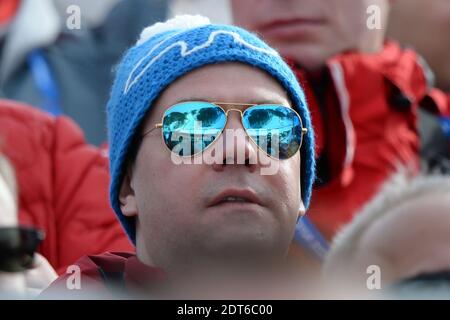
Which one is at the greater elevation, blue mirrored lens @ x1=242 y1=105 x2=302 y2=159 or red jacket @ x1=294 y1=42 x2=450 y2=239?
red jacket @ x1=294 y1=42 x2=450 y2=239

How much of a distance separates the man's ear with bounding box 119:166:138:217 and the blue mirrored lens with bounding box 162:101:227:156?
6.8 inches

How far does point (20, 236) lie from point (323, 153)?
3.65 ft

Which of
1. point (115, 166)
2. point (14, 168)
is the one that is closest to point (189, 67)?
point (115, 166)

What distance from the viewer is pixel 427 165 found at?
278 centimetres

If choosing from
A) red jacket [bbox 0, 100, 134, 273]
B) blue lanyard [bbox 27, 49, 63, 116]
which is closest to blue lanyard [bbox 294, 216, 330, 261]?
red jacket [bbox 0, 100, 134, 273]

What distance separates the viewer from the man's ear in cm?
183

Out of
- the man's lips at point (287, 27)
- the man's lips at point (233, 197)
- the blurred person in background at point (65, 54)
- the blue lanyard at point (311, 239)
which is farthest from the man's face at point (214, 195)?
the blurred person in background at point (65, 54)

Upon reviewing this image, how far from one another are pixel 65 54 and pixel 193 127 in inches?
65.5

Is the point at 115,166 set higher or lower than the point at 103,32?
lower

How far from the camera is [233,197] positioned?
64.5 inches

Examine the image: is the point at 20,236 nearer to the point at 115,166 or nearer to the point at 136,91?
the point at 115,166

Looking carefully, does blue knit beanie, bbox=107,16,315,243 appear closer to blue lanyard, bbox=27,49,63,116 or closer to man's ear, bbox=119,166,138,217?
man's ear, bbox=119,166,138,217
